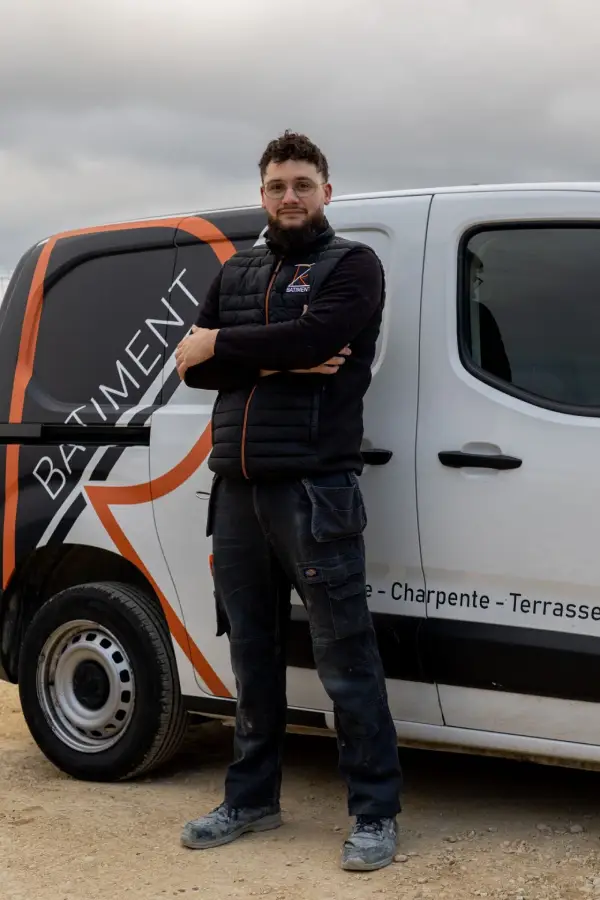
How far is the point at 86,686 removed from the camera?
432 centimetres

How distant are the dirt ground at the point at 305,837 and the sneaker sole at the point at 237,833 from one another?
3 centimetres

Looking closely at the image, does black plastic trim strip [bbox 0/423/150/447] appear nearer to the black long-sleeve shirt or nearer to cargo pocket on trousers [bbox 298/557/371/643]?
the black long-sleeve shirt

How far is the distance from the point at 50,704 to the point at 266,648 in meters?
1.14

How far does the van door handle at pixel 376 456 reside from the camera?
12.0 ft

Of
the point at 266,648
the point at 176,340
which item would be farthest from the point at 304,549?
the point at 176,340

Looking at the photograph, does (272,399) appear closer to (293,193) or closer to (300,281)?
(300,281)

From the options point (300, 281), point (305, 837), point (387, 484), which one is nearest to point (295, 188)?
point (300, 281)

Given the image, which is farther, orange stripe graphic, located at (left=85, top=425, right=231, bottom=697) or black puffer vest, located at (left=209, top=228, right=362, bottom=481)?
orange stripe graphic, located at (left=85, top=425, right=231, bottom=697)

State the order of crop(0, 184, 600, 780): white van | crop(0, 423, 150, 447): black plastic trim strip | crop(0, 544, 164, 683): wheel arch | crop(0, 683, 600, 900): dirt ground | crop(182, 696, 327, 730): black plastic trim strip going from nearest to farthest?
crop(0, 683, 600, 900): dirt ground
crop(0, 184, 600, 780): white van
crop(182, 696, 327, 730): black plastic trim strip
crop(0, 423, 150, 447): black plastic trim strip
crop(0, 544, 164, 683): wheel arch

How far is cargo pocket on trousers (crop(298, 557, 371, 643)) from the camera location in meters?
3.40

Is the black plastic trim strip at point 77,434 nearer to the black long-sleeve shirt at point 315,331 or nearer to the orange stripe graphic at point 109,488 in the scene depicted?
the orange stripe graphic at point 109,488

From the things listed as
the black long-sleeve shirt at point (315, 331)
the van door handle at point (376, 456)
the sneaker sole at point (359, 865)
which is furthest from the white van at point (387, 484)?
the sneaker sole at point (359, 865)

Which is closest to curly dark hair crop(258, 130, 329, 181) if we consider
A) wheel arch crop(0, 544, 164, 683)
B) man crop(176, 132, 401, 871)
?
man crop(176, 132, 401, 871)

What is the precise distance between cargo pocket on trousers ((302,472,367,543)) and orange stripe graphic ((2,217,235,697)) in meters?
0.67
